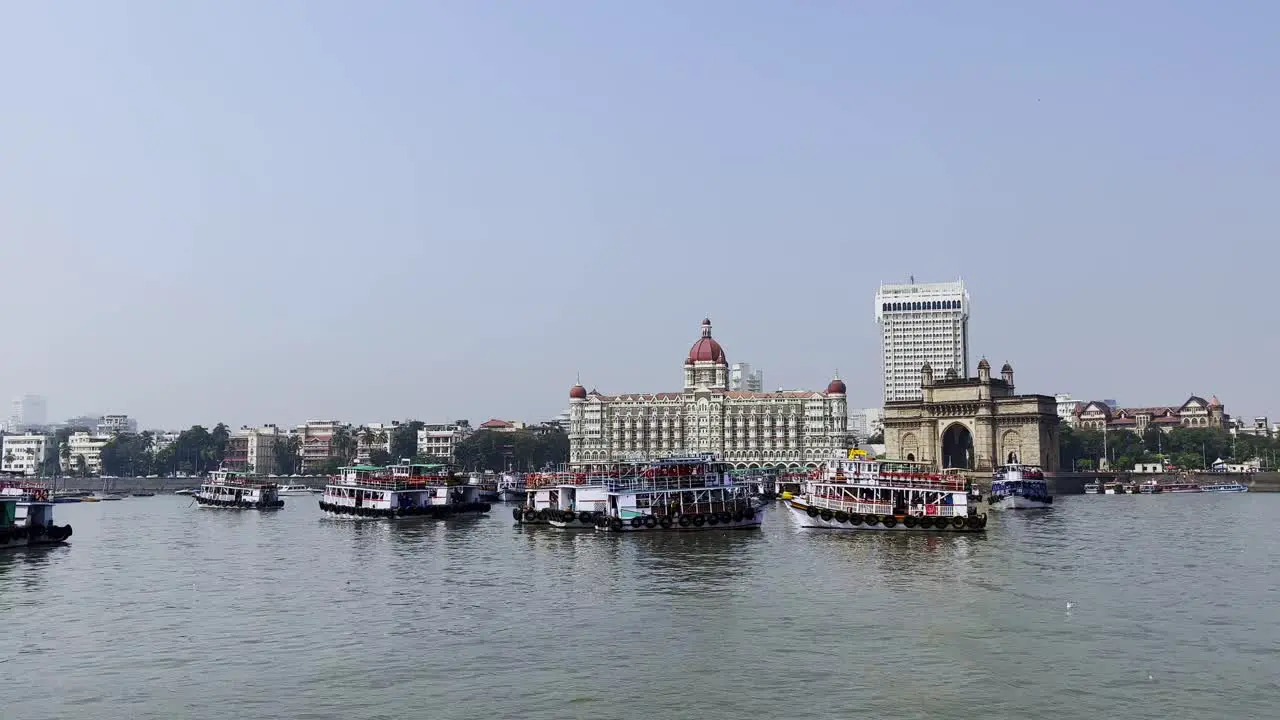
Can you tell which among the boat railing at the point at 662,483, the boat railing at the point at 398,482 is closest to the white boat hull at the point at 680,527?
the boat railing at the point at 662,483

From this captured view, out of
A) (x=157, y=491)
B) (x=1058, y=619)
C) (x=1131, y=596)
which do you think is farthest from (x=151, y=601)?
(x=157, y=491)

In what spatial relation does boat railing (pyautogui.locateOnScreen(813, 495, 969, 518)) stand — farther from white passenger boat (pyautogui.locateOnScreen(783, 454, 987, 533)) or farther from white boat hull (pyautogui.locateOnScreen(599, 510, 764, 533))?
white boat hull (pyautogui.locateOnScreen(599, 510, 764, 533))

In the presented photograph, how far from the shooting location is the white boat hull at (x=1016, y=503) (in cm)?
11612

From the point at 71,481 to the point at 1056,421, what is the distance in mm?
151113

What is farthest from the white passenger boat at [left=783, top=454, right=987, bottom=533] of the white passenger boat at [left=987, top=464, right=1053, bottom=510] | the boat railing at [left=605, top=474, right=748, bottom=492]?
the white passenger boat at [left=987, top=464, right=1053, bottom=510]

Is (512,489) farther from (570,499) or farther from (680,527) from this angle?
(680,527)

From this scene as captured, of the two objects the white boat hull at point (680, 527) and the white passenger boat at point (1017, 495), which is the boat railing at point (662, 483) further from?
the white passenger boat at point (1017, 495)

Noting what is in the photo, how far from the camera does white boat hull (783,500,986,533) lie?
70875 millimetres

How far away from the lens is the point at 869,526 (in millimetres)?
72312

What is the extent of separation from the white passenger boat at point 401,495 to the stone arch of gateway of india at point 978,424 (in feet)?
294

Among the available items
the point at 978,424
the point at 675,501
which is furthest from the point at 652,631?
the point at 978,424

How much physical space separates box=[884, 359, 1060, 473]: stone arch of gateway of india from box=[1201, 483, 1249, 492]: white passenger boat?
778 inches

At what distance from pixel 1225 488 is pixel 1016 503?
6779 centimetres

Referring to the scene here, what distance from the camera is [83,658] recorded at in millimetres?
32906
